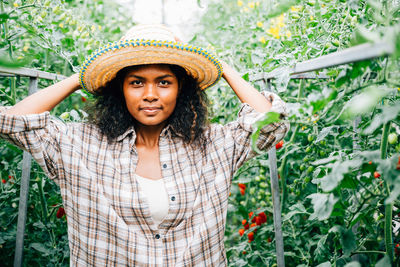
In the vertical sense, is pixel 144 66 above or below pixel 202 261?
above

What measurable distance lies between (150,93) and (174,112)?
0.29 metres

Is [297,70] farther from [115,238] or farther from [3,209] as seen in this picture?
[3,209]

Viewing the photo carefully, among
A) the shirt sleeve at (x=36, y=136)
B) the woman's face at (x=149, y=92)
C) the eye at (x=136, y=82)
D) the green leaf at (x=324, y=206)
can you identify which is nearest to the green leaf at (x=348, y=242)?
the green leaf at (x=324, y=206)

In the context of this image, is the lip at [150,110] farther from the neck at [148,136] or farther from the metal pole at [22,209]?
the metal pole at [22,209]

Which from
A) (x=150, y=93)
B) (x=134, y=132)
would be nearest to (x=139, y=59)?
(x=150, y=93)

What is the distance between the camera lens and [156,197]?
1244 millimetres

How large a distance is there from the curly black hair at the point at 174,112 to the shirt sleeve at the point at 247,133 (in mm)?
124

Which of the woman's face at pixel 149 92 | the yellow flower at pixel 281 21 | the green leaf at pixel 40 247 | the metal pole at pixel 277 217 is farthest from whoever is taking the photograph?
the yellow flower at pixel 281 21

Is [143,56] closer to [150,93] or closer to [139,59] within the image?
[139,59]

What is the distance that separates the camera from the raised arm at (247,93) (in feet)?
4.31

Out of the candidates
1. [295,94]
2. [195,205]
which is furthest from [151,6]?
[195,205]

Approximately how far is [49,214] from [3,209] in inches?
9.5

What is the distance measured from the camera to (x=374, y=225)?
1202mm

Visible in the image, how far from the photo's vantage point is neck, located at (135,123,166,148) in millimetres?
1394
